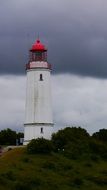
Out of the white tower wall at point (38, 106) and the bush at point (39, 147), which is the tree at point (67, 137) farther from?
the bush at point (39, 147)

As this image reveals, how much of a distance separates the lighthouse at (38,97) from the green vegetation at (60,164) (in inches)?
94.4

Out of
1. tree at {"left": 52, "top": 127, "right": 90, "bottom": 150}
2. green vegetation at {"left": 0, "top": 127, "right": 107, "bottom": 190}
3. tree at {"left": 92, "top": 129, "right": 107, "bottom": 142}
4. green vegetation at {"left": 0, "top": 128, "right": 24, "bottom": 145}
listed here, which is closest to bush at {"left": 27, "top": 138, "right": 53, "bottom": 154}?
green vegetation at {"left": 0, "top": 127, "right": 107, "bottom": 190}

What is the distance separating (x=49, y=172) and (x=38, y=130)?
1834 centimetres

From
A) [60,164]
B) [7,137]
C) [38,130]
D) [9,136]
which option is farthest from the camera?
[9,136]

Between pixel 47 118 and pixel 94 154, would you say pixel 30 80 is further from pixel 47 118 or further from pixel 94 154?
pixel 94 154

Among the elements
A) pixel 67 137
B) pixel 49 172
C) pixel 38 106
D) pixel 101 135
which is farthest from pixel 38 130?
Answer: pixel 49 172

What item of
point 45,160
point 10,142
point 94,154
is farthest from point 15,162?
point 10,142

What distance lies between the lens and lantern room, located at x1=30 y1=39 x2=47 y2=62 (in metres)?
91.2

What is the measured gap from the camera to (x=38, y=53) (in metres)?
91.8

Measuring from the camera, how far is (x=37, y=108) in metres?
89.9

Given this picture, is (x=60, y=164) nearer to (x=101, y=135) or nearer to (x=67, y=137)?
(x=67, y=137)

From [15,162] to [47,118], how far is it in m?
15.0

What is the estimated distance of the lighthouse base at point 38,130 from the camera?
3543 inches

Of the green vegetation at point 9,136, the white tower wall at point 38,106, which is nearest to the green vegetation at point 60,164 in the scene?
A: the white tower wall at point 38,106
